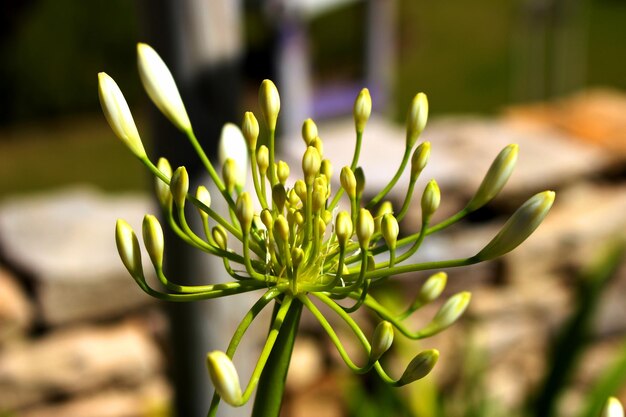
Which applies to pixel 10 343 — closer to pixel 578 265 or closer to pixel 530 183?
pixel 530 183

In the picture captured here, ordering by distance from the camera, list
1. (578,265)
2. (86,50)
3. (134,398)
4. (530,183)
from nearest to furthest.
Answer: (134,398) < (530,183) < (578,265) < (86,50)

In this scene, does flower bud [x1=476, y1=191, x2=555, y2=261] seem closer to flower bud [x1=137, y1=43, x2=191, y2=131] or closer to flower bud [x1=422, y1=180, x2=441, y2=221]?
flower bud [x1=422, y1=180, x2=441, y2=221]

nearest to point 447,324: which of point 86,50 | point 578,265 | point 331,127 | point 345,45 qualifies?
point 578,265

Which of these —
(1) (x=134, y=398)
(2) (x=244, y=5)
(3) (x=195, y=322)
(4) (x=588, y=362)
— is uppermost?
(2) (x=244, y=5)

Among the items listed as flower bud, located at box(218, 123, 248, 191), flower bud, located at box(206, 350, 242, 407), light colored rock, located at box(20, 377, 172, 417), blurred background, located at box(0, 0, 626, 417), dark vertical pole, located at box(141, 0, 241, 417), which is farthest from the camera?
light colored rock, located at box(20, 377, 172, 417)

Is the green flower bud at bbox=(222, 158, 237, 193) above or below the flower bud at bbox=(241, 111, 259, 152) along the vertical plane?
below

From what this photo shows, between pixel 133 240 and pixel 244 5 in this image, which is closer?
pixel 133 240

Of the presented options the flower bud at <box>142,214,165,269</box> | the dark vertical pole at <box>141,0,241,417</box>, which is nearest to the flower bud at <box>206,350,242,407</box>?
the flower bud at <box>142,214,165,269</box>
